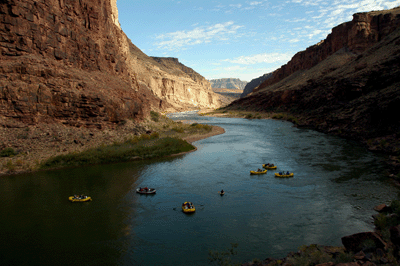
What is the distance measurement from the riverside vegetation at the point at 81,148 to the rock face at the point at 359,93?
92.3 ft

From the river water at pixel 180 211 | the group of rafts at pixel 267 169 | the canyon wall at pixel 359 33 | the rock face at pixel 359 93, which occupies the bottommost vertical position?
the river water at pixel 180 211

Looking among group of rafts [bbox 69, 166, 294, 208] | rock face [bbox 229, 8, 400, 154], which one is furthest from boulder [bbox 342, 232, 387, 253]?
rock face [bbox 229, 8, 400, 154]

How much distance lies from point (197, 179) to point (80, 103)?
21045 millimetres

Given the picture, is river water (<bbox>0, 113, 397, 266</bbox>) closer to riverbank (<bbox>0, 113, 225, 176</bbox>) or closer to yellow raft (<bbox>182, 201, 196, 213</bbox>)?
yellow raft (<bbox>182, 201, 196, 213</bbox>)

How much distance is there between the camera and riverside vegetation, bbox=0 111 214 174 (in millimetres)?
27812

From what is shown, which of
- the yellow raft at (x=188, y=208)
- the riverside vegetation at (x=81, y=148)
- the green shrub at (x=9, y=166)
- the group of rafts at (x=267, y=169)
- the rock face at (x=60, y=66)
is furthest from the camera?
the rock face at (x=60, y=66)

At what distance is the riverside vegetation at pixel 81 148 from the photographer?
91.2 ft

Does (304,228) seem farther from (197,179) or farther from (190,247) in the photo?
(197,179)

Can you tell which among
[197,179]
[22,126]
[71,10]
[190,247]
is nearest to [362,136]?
[197,179]

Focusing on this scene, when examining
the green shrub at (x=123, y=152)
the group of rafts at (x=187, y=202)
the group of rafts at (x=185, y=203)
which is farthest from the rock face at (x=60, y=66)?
the group of rafts at (x=185, y=203)

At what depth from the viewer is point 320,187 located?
2248 cm

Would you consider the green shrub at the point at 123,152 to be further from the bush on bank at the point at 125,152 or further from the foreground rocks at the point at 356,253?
the foreground rocks at the point at 356,253

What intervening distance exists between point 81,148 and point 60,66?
1327 cm

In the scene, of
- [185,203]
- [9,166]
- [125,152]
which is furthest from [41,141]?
[185,203]
